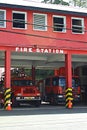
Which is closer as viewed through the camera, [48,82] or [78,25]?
[78,25]

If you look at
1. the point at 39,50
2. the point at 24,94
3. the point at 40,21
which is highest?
the point at 40,21

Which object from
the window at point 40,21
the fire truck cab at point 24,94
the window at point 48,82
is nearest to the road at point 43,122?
the fire truck cab at point 24,94

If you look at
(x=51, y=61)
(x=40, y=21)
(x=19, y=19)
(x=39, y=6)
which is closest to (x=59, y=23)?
(x=40, y=21)

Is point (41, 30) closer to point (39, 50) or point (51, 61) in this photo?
point (39, 50)

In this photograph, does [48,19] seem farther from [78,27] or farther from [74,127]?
[74,127]

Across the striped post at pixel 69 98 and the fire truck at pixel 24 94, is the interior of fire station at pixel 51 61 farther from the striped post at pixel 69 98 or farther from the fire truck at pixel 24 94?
the striped post at pixel 69 98

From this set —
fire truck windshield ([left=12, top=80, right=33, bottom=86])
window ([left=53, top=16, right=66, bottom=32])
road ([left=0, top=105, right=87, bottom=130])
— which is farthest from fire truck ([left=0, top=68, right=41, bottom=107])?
road ([left=0, top=105, right=87, bottom=130])

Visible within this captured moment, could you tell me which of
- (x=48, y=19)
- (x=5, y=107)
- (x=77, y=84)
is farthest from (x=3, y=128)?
(x=77, y=84)

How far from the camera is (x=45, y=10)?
32688 mm

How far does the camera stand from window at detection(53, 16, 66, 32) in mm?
33688

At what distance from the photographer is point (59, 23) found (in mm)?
33969

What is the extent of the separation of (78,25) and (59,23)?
1876 mm

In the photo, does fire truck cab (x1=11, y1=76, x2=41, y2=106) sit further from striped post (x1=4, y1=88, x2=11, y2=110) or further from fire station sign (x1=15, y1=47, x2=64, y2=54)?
fire station sign (x1=15, y1=47, x2=64, y2=54)

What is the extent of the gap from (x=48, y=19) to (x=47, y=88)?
748cm
